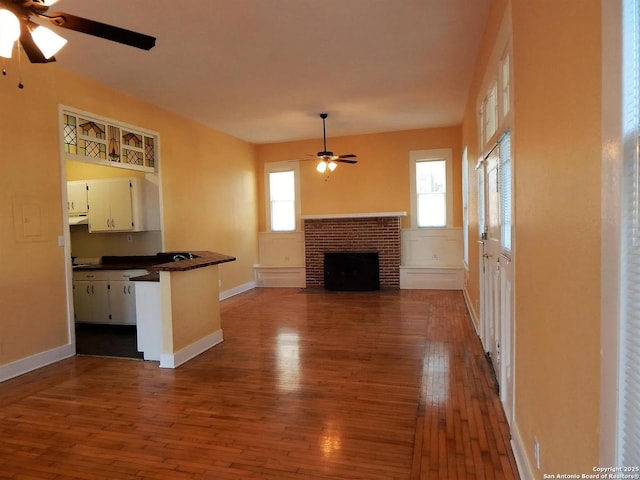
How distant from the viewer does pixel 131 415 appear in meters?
2.84

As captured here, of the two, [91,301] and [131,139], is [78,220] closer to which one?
[91,301]

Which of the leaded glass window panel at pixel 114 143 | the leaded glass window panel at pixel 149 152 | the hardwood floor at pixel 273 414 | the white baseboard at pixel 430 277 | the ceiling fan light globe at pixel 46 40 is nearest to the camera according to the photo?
the ceiling fan light globe at pixel 46 40

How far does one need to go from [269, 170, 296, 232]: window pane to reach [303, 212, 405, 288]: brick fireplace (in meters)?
0.57

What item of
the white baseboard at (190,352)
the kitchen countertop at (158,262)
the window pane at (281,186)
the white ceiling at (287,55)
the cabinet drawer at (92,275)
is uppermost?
the white ceiling at (287,55)

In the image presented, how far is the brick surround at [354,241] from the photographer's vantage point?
7859 millimetres

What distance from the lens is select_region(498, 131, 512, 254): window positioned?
2.58 metres

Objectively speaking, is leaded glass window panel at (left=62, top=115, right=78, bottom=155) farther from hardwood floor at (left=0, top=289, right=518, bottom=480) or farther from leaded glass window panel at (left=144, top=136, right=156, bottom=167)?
hardwood floor at (left=0, top=289, right=518, bottom=480)

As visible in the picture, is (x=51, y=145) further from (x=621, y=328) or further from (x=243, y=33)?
(x=621, y=328)

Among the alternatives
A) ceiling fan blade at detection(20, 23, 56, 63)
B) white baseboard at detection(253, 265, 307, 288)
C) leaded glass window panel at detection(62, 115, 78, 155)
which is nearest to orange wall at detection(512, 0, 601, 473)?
ceiling fan blade at detection(20, 23, 56, 63)

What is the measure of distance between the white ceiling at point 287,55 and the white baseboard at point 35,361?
9.72ft

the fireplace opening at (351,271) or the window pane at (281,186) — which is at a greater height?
the window pane at (281,186)

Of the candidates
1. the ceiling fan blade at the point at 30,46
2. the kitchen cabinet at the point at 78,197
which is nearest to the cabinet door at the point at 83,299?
the kitchen cabinet at the point at 78,197

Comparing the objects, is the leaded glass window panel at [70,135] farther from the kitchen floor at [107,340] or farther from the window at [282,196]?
the window at [282,196]

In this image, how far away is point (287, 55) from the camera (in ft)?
13.6
